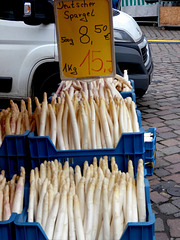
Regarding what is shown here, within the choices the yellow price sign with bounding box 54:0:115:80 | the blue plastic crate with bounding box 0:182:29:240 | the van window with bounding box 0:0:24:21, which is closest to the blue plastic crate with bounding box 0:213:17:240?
the blue plastic crate with bounding box 0:182:29:240

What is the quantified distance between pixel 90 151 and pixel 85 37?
0.82m

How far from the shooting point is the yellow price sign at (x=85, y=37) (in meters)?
2.66

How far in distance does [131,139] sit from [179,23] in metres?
12.8

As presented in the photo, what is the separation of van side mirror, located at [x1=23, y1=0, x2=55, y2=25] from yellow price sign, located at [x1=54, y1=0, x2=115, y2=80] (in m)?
2.53

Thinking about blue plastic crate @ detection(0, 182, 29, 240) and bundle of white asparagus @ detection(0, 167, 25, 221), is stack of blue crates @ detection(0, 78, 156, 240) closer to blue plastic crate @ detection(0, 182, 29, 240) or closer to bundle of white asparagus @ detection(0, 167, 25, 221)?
bundle of white asparagus @ detection(0, 167, 25, 221)

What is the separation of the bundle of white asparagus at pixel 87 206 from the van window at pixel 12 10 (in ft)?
12.6

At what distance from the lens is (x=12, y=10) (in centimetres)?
542

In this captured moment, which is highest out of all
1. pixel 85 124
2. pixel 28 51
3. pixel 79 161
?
pixel 85 124

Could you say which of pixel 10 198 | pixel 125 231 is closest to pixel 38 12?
pixel 10 198

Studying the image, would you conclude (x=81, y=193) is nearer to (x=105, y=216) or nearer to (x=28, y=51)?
(x=105, y=216)

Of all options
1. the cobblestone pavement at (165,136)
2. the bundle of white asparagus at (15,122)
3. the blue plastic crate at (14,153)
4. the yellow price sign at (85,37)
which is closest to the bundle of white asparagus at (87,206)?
the blue plastic crate at (14,153)

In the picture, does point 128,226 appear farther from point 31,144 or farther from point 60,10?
point 60,10

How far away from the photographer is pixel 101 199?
6.30 feet

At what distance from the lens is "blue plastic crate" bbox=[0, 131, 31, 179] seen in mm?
2500
